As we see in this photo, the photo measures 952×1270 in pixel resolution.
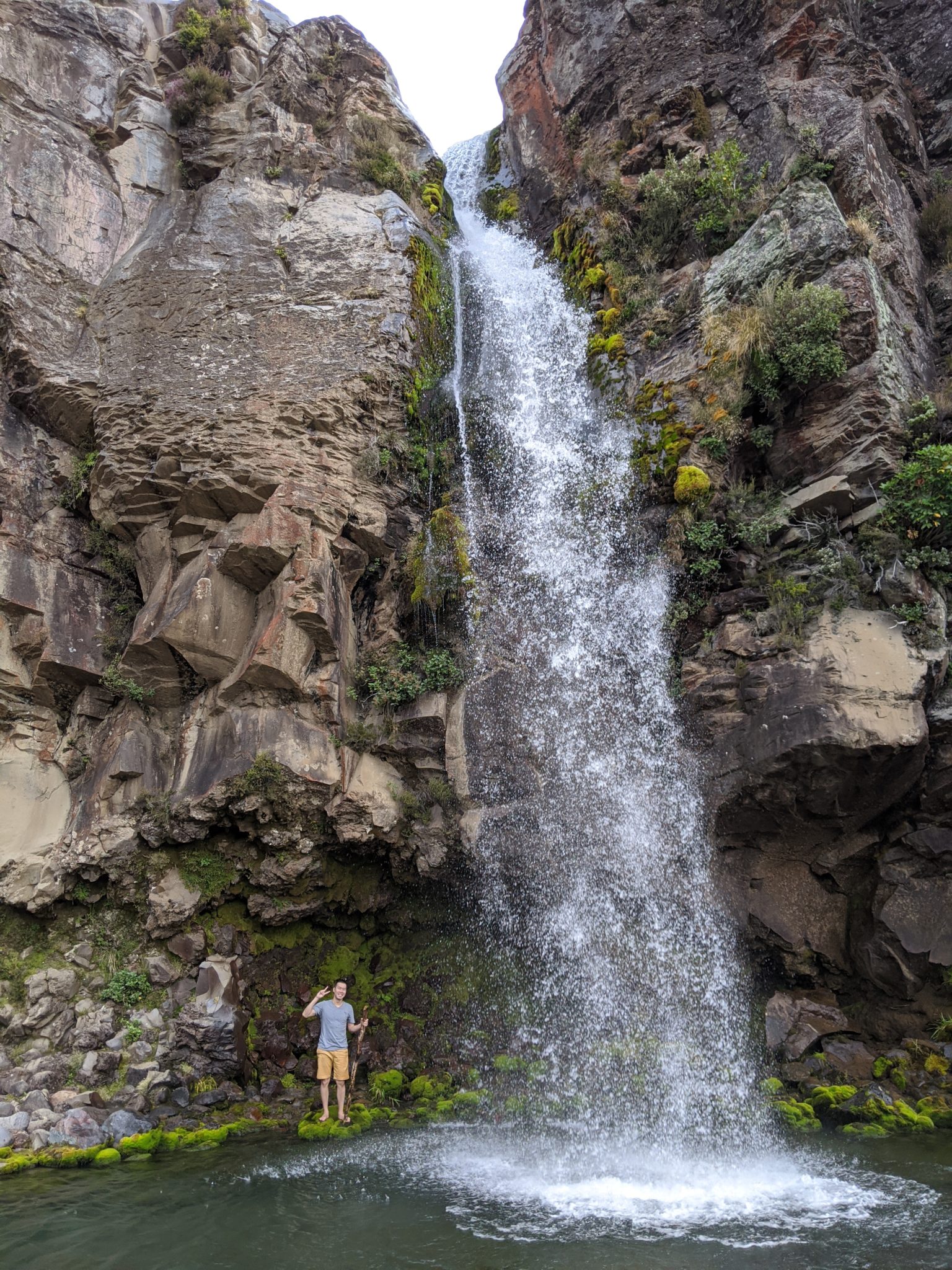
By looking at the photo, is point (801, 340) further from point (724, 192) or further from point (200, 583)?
point (200, 583)

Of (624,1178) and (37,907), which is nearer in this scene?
(624,1178)

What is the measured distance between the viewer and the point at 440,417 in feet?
49.4

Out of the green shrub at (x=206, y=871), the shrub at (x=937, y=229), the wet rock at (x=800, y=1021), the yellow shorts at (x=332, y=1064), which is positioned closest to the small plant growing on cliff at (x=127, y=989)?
the green shrub at (x=206, y=871)

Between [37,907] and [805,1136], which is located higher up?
[37,907]

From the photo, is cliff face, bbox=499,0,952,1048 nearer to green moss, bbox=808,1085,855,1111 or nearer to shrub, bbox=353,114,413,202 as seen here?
green moss, bbox=808,1085,855,1111

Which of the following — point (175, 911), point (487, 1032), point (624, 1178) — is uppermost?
point (175, 911)

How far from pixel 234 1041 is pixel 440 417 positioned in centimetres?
1085

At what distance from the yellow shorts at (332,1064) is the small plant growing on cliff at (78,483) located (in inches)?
366

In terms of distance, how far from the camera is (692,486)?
41.1 feet

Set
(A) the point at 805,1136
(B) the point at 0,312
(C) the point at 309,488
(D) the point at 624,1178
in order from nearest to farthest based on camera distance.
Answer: (D) the point at 624,1178
(A) the point at 805,1136
(C) the point at 309,488
(B) the point at 0,312

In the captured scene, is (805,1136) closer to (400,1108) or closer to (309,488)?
(400,1108)

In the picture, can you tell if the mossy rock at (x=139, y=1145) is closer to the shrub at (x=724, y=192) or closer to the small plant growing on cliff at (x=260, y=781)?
the small plant growing on cliff at (x=260, y=781)

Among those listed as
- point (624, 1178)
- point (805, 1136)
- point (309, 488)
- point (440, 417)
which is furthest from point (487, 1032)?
point (440, 417)

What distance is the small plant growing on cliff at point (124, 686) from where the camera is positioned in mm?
11734
